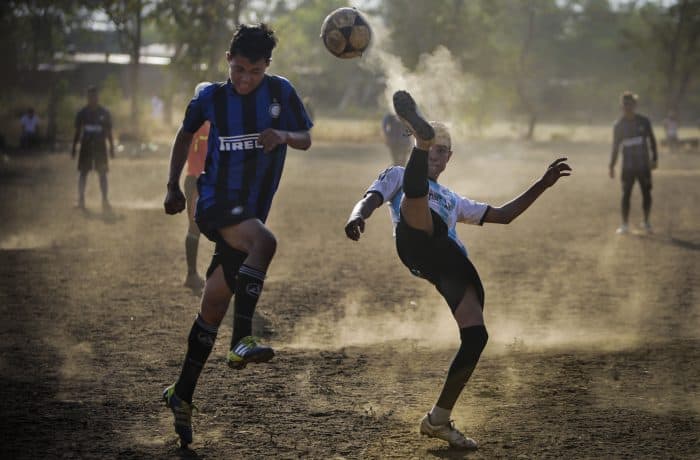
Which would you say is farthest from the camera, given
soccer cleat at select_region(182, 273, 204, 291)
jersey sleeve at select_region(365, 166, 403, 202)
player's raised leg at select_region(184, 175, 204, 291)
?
soccer cleat at select_region(182, 273, 204, 291)

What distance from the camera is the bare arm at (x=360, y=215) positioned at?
5335mm

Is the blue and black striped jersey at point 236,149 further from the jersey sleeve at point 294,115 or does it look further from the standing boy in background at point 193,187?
the standing boy in background at point 193,187

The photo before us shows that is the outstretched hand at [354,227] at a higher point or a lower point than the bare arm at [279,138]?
lower

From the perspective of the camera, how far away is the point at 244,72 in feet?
18.5

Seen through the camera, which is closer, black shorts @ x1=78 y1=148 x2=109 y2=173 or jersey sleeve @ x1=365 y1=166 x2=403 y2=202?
jersey sleeve @ x1=365 y1=166 x2=403 y2=202

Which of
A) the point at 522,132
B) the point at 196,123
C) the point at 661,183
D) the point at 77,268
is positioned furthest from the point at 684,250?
the point at 522,132

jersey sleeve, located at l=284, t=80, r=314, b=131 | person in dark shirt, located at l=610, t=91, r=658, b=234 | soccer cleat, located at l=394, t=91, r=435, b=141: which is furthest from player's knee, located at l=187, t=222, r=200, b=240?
person in dark shirt, located at l=610, t=91, r=658, b=234

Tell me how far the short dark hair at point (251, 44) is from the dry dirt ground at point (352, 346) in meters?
2.18

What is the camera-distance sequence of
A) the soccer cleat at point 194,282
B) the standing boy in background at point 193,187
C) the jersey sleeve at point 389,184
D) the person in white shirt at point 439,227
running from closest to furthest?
the person in white shirt at point 439,227 → the jersey sleeve at point 389,184 → the standing boy in background at point 193,187 → the soccer cleat at point 194,282

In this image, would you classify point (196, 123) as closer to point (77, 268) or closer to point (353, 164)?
point (77, 268)

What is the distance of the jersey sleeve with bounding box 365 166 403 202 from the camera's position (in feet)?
19.2

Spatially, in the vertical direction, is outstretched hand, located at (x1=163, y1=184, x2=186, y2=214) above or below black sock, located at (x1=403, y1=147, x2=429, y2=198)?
below

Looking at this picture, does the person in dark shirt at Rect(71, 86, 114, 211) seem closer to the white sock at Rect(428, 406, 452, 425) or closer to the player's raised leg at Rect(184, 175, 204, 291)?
the player's raised leg at Rect(184, 175, 204, 291)

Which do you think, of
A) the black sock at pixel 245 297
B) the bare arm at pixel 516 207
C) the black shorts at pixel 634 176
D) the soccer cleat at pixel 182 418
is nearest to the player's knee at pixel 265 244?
the black sock at pixel 245 297
